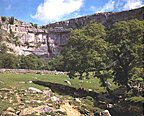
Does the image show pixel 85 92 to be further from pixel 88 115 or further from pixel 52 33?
pixel 52 33

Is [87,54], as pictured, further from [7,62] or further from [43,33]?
[43,33]

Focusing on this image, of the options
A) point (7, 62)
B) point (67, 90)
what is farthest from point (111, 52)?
point (7, 62)

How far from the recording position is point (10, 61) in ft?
274

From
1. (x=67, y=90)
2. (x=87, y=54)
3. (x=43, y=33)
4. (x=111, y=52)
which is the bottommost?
(x=67, y=90)

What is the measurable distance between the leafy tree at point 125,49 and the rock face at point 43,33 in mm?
92843

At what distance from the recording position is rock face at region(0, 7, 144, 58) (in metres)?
143

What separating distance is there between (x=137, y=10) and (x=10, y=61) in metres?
73.8

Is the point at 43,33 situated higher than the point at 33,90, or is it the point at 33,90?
the point at 43,33

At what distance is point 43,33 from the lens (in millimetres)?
151625

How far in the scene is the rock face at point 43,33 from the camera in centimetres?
14288

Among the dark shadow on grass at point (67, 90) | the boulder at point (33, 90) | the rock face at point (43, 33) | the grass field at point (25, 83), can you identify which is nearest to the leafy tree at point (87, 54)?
the dark shadow on grass at point (67, 90)

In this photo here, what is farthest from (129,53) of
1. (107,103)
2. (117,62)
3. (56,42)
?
(56,42)

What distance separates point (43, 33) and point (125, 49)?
110m

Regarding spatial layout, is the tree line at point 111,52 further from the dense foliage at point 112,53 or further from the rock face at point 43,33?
the rock face at point 43,33
